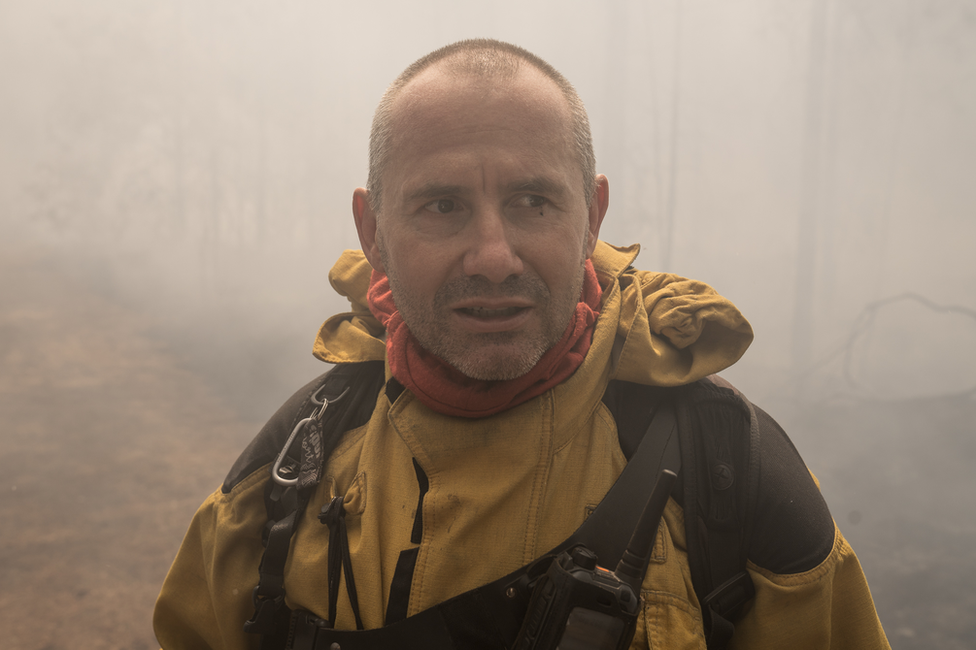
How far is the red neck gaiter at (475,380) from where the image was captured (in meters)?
0.72

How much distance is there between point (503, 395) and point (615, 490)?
0.59 ft

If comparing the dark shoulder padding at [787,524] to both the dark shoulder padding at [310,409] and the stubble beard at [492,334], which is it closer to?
the stubble beard at [492,334]

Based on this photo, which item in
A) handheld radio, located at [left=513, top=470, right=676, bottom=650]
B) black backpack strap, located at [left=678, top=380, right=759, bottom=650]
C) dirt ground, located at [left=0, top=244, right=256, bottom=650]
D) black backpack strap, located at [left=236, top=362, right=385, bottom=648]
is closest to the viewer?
handheld radio, located at [left=513, top=470, right=676, bottom=650]

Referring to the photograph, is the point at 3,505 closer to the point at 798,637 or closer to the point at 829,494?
the point at 798,637

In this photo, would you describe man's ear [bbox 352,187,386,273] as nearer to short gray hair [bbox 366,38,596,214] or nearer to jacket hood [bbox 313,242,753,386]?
short gray hair [bbox 366,38,596,214]

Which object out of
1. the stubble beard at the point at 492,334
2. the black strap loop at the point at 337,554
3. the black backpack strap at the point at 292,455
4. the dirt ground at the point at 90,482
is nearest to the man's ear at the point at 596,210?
the stubble beard at the point at 492,334

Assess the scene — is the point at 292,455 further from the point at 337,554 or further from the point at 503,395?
the point at 503,395

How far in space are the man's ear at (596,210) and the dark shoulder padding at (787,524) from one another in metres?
0.35

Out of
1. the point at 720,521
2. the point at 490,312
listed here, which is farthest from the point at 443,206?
the point at 720,521

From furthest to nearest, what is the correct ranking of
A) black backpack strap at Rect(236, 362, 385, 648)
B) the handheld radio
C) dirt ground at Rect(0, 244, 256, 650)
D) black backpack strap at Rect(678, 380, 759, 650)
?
dirt ground at Rect(0, 244, 256, 650), black backpack strap at Rect(236, 362, 385, 648), black backpack strap at Rect(678, 380, 759, 650), the handheld radio

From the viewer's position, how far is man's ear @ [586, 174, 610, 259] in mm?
798

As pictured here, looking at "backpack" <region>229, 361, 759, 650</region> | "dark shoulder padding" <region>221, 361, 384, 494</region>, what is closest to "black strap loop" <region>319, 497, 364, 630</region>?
"backpack" <region>229, 361, 759, 650</region>

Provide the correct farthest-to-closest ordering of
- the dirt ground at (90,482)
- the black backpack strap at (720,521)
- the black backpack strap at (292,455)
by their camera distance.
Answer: the dirt ground at (90,482) → the black backpack strap at (292,455) → the black backpack strap at (720,521)

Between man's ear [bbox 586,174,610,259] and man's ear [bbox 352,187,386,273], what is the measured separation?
1.01 feet
